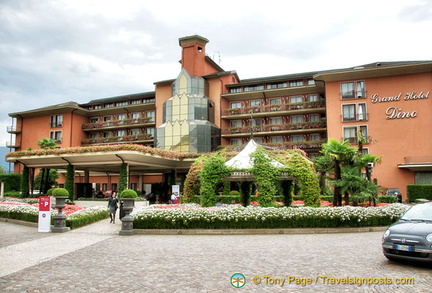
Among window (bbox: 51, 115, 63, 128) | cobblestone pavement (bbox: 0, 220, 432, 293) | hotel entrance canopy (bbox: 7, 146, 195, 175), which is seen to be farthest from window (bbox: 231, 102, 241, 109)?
cobblestone pavement (bbox: 0, 220, 432, 293)

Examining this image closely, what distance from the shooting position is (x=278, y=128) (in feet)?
154

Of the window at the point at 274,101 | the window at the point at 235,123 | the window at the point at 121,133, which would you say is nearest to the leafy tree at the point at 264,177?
the window at the point at 235,123

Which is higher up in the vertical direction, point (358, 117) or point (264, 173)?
point (358, 117)

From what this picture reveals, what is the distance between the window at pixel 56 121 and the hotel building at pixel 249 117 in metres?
0.16

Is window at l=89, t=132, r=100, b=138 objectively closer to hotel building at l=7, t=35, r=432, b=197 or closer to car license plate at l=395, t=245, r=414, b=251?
hotel building at l=7, t=35, r=432, b=197

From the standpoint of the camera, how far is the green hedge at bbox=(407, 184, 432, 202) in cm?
2963

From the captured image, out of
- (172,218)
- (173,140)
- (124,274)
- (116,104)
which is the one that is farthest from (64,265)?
(116,104)

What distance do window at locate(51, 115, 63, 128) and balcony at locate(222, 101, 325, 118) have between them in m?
26.3

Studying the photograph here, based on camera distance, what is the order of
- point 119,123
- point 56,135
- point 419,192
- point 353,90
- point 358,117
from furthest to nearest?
point 56,135
point 119,123
point 353,90
point 358,117
point 419,192

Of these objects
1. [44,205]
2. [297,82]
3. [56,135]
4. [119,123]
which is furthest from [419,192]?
[56,135]

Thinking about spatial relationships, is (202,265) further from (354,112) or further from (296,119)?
(296,119)

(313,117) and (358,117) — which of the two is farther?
(313,117)

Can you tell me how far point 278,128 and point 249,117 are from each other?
4.19 metres

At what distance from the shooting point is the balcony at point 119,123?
52844 mm
